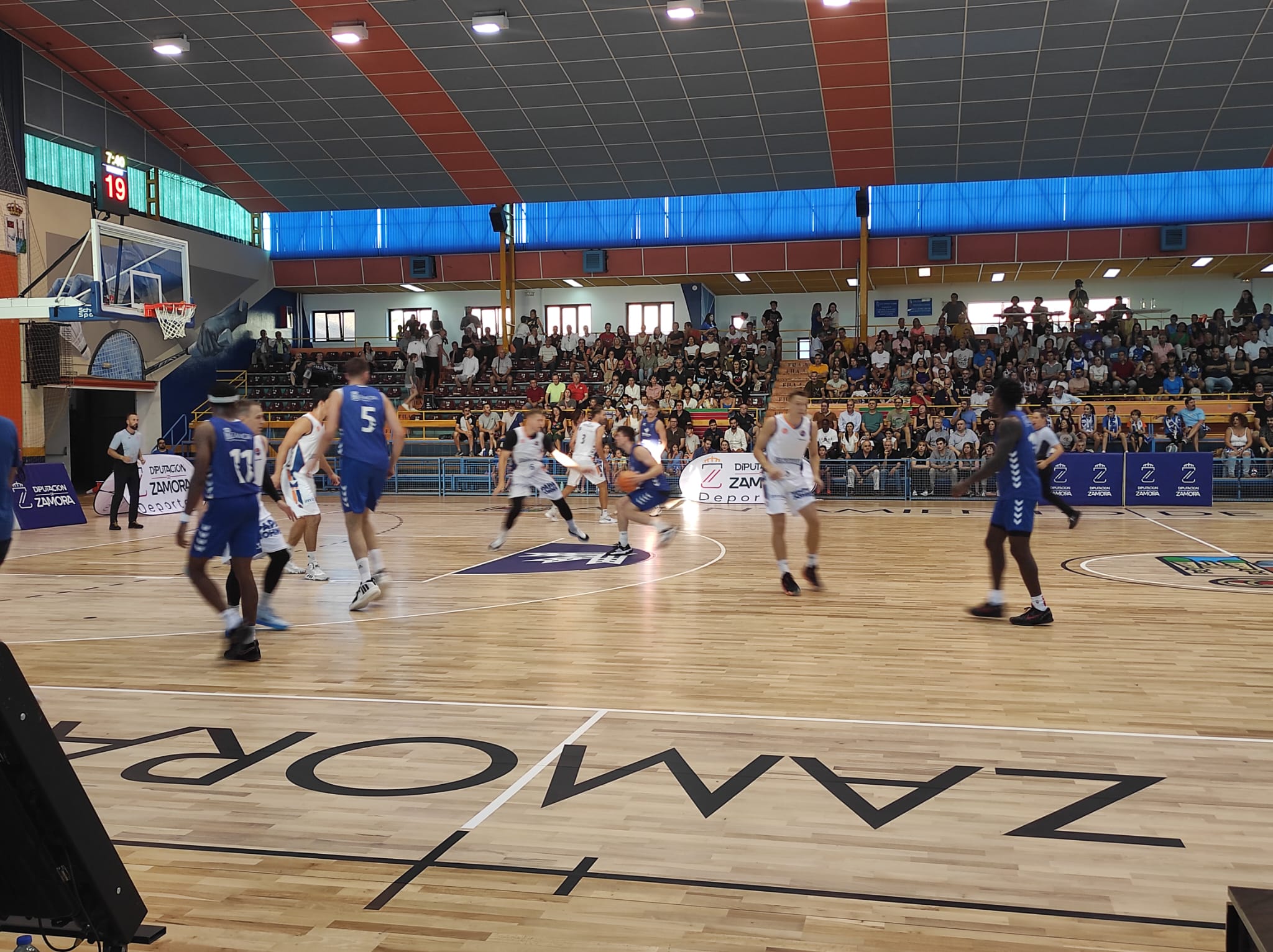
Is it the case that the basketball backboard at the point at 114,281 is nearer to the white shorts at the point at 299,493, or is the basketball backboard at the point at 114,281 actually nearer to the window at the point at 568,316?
the white shorts at the point at 299,493

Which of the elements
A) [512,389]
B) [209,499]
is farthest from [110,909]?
[512,389]

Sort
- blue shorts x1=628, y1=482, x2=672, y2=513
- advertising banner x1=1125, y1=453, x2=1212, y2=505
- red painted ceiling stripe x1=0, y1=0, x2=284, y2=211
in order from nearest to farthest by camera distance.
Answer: blue shorts x1=628, y1=482, x2=672, y2=513, advertising banner x1=1125, y1=453, x2=1212, y2=505, red painted ceiling stripe x1=0, y1=0, x2=284, y2=211

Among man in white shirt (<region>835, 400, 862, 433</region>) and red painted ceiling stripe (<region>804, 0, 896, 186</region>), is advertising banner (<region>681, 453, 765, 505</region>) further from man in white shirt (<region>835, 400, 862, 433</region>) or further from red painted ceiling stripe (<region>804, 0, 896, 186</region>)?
red painted ceiling stripe (<region>804, 0, 896, 186</region>)

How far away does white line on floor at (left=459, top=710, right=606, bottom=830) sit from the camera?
12.4 feet

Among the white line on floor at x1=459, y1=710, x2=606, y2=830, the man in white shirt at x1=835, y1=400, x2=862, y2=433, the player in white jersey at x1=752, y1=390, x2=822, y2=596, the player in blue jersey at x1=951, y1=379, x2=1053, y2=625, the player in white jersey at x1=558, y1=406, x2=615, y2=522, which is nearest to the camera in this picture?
the white line on floor at x1=459, y1=710, x2=606, y2=830

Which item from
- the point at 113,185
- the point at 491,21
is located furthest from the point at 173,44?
the point at 491,21

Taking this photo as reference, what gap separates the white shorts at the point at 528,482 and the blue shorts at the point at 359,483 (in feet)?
12.2

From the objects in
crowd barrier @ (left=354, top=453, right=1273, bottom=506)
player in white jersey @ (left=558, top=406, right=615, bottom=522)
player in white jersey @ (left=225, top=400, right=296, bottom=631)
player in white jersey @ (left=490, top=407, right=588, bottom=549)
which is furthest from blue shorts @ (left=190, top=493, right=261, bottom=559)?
crowd barrier @ (left=354, top=453, right=1273, bottom=506)

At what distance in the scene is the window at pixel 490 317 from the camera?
109 ft

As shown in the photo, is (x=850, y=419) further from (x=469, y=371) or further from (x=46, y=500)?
(x=46, y=500)

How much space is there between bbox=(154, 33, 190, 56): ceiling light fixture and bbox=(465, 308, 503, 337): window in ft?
45.4

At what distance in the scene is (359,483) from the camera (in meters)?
8.18

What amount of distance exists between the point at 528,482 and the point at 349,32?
11310mm

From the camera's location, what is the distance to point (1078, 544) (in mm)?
12164
